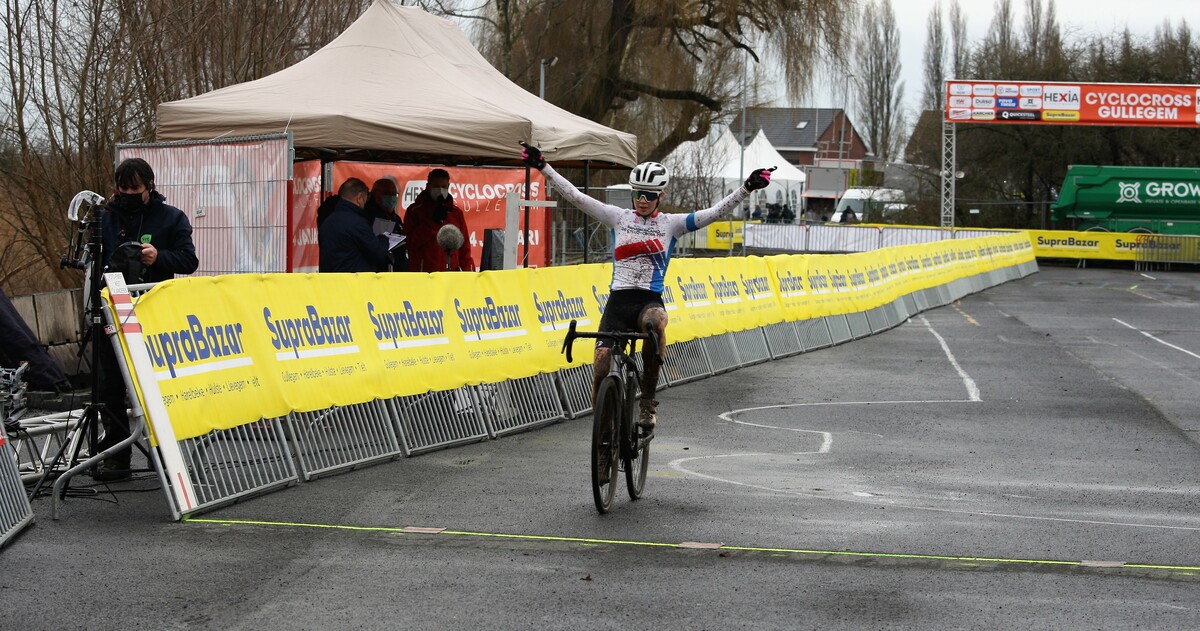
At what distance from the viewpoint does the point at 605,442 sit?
7.64 m

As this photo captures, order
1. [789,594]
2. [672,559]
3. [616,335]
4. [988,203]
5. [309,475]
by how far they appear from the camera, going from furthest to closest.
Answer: [988,203]
[309,475]
[616,335]
[672,559]
[789,594]

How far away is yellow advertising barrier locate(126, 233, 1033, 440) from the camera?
26.7 ft

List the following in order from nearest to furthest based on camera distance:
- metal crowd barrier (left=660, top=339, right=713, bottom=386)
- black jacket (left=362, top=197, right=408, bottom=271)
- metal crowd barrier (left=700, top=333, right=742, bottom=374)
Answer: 1. black jacket (left=362, top=197, right=408, bottom=271)
2. metal crowd barrier (left=660, top=339, right=713, bottom=386)
3. metal crowd barrier (left=700, top=333, right=742, bottom=374)

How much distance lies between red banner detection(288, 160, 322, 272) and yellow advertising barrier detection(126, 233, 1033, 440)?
118 inches

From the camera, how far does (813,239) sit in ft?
157

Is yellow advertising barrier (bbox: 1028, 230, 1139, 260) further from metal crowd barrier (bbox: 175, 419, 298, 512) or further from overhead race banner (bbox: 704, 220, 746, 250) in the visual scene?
metal crowd barrier (bbox: 175, 419, 298, 512)

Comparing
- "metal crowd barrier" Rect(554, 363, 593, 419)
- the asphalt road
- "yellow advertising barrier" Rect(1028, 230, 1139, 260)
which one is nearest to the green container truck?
"yellow advertising barrier" Rect(1028, 230, 1139, 260)

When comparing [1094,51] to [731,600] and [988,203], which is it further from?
[731,600]

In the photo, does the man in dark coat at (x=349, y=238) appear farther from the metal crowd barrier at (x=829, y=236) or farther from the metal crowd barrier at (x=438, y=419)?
the metal crowd barrier at (x=829, y=236)

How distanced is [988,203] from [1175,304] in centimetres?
2639

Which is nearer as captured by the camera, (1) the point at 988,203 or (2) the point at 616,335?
(2) the point at 616,335

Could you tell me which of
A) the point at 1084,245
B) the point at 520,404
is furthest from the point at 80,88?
the point at 1084,245

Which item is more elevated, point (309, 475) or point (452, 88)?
point (452, 88)

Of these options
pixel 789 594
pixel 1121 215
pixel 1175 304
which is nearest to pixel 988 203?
pixel 1121 215
